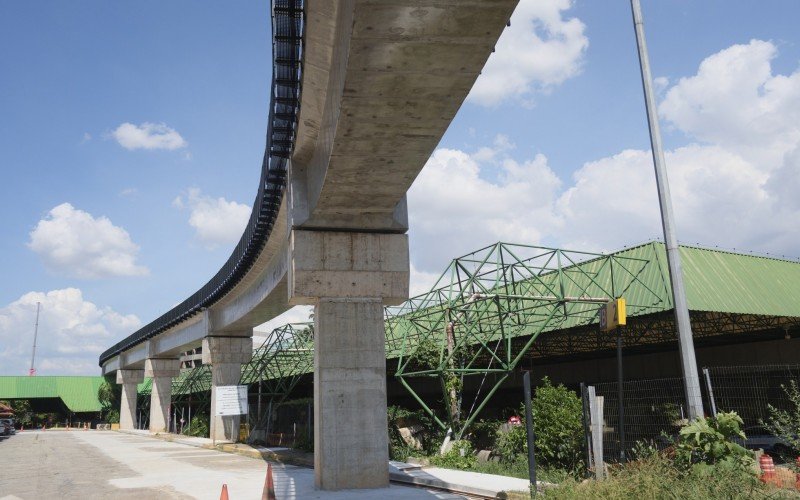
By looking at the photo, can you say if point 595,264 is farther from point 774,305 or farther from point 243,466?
point 243,466

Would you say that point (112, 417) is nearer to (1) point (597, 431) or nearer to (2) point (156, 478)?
(2) point (156, 478)

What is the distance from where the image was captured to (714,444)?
32.0ft

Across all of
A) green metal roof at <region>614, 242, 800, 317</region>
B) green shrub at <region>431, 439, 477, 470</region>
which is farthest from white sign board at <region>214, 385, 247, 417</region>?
green metal roof at <region>614, 242, 800, 317</region>

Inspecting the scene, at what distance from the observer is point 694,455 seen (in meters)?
10.1

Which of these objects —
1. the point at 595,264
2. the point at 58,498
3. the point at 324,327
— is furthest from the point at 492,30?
the point at 595,264

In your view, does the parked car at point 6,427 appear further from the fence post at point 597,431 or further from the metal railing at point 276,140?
the fence post at point 597,431

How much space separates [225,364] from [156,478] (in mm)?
16581

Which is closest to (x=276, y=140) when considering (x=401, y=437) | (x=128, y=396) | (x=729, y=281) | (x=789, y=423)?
(x=789, y=423)

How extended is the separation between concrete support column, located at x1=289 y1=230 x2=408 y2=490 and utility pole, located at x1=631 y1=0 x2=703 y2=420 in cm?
584

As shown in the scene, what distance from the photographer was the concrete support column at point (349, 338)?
14086 millimetres

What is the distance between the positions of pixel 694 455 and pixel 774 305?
56.6 ft

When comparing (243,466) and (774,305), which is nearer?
(243,466)

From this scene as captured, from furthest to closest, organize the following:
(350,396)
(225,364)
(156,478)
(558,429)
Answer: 1. (225,364)
2. (156,478)
3. (558,429)
4. (350,396)

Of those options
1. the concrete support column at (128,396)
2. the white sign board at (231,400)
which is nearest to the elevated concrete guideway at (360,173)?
the white sign board at (231,400)
